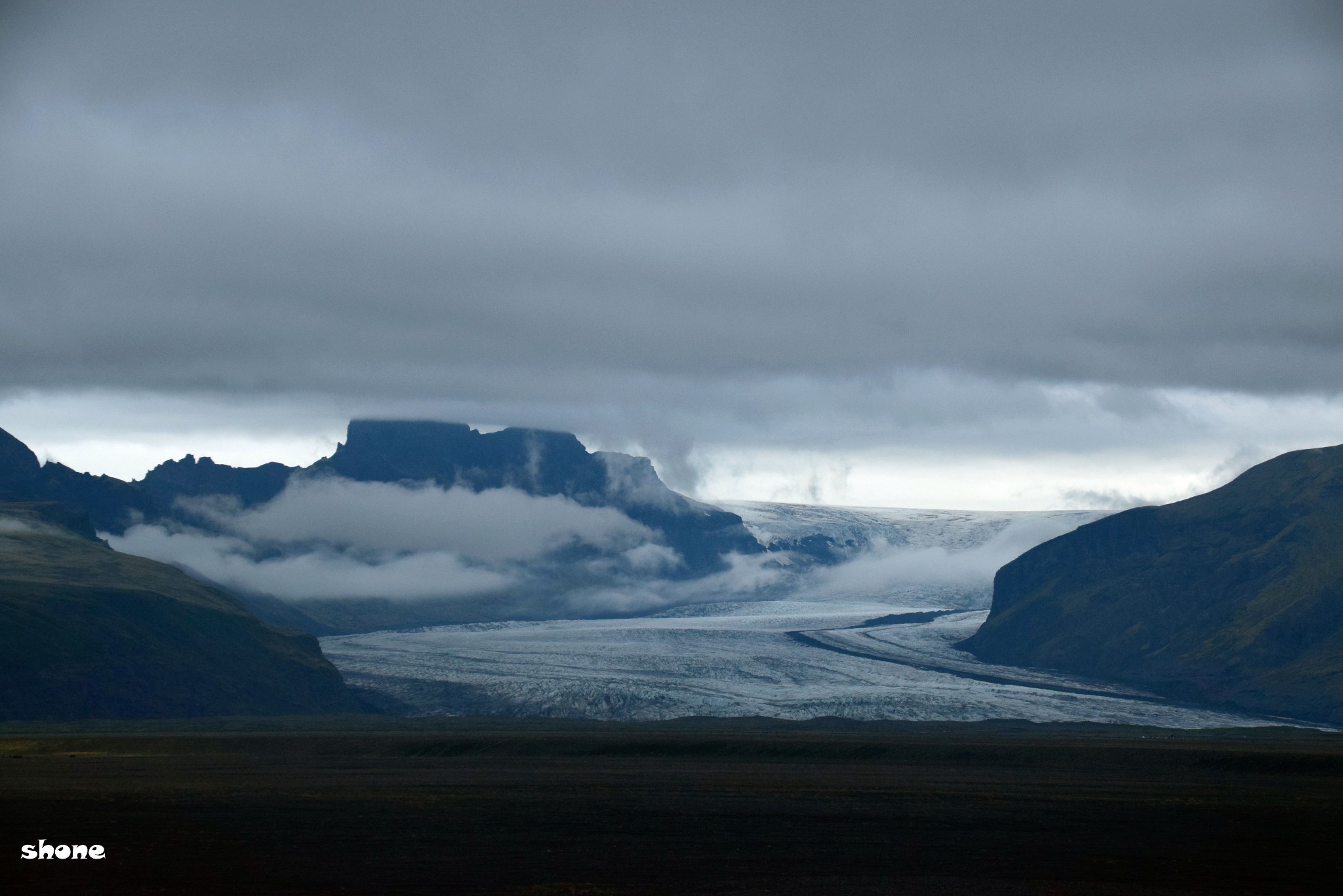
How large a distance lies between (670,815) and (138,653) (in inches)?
4429

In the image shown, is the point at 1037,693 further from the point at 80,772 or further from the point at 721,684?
the point at 80,772

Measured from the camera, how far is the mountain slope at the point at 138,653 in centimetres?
14650

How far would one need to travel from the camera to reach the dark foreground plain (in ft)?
157

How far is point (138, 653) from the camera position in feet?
516

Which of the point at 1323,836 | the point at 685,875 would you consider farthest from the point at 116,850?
the point at 1323,836

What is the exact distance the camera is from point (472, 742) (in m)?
105

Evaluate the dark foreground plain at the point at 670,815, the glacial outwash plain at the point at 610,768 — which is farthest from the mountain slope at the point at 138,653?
the dark foreground plain at the point at 670,815

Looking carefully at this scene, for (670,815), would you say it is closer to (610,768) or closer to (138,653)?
(610,768)

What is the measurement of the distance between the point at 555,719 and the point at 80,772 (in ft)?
228

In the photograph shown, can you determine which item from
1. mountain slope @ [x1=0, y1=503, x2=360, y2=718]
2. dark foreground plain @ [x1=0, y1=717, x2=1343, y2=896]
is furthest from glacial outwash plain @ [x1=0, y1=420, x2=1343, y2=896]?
mountain slope @ [x1=0, y1=503, x2=360, y2=718]

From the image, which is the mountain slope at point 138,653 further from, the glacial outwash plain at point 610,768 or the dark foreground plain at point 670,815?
the dark foreground plain at point 670,815

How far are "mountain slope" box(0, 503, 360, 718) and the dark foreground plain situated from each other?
3709 centimetres

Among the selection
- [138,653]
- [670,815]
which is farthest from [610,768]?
[138,653]

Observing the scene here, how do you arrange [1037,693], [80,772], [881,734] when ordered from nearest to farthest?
[80,772] < [881,734] < [1037,693]
